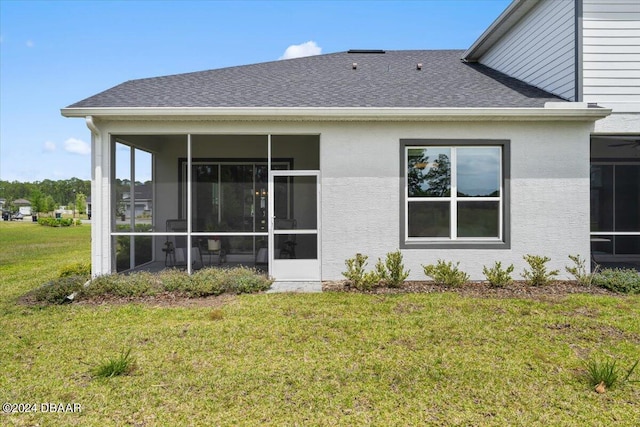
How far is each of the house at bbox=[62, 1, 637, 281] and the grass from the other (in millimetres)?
1529

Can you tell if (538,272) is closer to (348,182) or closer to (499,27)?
(348,182)

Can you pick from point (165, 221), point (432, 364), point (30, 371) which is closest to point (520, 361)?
point (432, 364)

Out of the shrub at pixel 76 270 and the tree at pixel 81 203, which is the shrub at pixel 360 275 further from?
the tree at pixel 81 203

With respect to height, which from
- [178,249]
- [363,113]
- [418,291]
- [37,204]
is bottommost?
[418,291]

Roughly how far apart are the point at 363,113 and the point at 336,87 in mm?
2066

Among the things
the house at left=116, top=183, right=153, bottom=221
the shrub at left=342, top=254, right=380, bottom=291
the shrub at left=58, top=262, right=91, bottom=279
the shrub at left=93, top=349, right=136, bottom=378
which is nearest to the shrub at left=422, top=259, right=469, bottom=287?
the shrub at left=342, top=254, right=380, bottom=291

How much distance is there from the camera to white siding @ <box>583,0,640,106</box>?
26.6 feet

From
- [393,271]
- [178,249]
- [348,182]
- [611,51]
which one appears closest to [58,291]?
[178,249]

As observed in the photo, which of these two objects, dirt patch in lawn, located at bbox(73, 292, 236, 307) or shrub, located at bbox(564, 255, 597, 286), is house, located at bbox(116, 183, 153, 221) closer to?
dirt patch in lawn, located at bbox(73, 292, 236, 307)

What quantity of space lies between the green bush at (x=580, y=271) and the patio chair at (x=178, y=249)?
7.14 meters

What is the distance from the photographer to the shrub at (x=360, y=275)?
7211 mm

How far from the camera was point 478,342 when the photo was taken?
4.80 meters

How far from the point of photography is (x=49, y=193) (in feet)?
267

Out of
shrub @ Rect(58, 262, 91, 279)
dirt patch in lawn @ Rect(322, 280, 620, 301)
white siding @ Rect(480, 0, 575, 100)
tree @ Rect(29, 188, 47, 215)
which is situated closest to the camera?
dirt patch in lawn @ Rect(322, 280, 620, 301)
